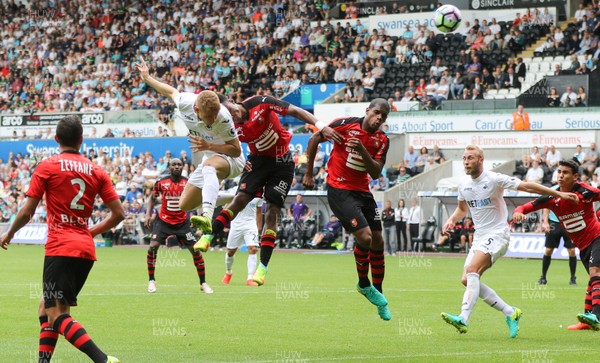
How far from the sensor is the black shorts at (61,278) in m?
8.73

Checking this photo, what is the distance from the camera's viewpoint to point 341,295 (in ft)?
59.0

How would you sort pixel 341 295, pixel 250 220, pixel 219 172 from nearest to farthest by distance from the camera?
pixel 219 172, pixel 341 295, pixel 250 220

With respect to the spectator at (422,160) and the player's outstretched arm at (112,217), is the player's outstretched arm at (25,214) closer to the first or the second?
the player's outstretched arm at (112,217)

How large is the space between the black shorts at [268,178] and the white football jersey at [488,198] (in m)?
2.57

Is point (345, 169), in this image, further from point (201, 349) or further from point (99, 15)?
point (99, 15)

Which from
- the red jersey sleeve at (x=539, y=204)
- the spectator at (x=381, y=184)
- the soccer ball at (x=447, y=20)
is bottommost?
the spectator at (x=381, y=184)

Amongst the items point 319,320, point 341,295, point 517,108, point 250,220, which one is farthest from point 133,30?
point 319,320

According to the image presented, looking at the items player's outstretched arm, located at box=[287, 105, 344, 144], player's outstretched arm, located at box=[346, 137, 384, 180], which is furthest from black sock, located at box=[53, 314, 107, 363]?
player's outstretched arm, located at box=[346, 137, 384, 180]

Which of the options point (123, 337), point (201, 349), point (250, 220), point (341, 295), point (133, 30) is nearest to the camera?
point (201, 349)

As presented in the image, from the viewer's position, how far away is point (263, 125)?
44.1ft

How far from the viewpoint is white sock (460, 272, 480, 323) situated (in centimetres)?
1224

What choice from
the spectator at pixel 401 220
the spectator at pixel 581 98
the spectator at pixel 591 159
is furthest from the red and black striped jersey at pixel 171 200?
the spectator at pixel 581 98

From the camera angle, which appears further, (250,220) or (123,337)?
(250,220)

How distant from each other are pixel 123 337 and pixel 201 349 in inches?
54.2
